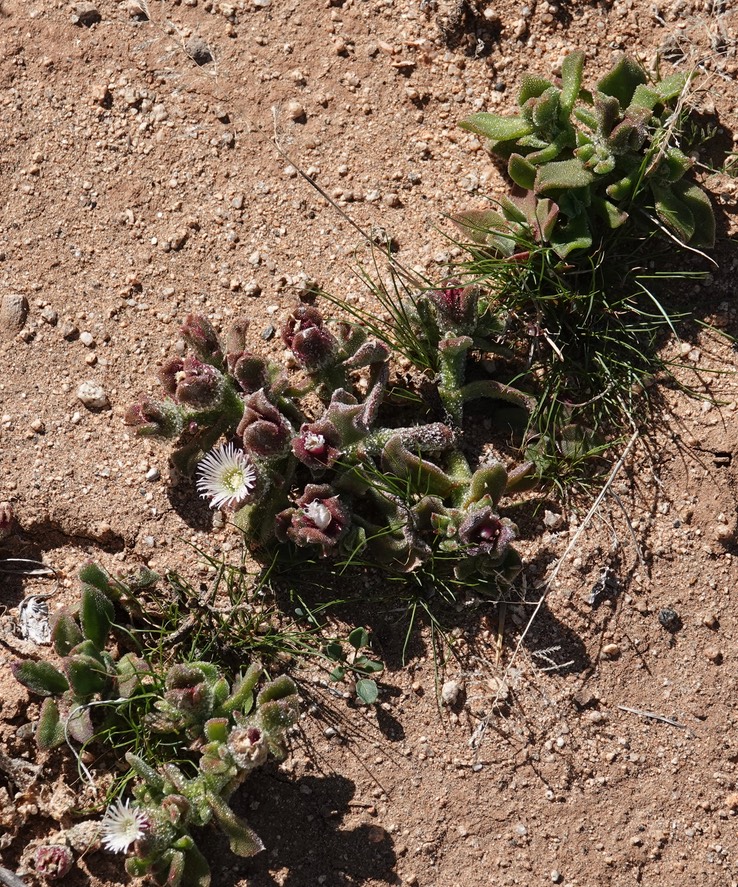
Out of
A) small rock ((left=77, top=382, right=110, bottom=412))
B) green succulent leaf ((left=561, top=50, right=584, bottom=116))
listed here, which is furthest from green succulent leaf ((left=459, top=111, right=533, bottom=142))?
small rock ((left=77, top=382, right=110, bottom=412))

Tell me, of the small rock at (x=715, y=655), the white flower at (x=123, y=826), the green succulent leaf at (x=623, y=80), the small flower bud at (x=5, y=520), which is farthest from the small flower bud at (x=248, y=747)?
the green succulent leaf at (x=623, y=80)

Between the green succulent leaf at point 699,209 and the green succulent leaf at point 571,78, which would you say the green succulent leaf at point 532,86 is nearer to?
the green succulent leaf at point 571,78

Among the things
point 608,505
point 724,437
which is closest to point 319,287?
point 608,505

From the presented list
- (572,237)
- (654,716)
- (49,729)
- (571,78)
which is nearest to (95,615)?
(49,729)

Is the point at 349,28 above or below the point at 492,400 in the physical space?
above

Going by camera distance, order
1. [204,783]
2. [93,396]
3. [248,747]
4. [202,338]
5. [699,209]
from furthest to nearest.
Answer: [93,396]
[699,209]
[202,338]
[204,783]
[248,747]

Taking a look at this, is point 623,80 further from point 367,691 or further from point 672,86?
point 367,691

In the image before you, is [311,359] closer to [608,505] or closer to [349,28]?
[608,505]
